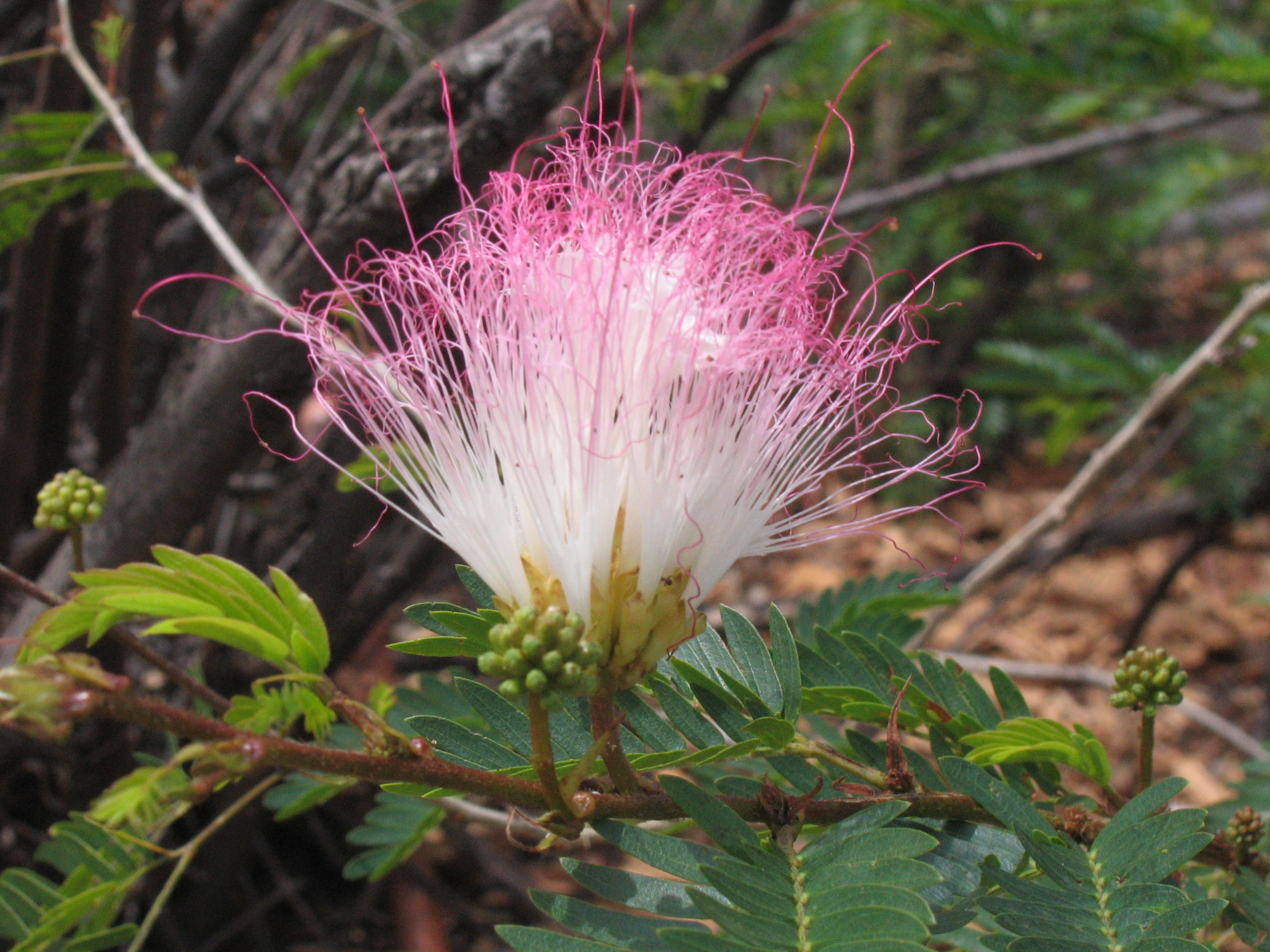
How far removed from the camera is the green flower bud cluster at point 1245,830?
3.01 feet

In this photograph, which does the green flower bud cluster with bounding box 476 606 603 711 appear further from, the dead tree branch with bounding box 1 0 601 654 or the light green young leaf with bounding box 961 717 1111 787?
the dead tree branch with bounding box 1 0 601 654

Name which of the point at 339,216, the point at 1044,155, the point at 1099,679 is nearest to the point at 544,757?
the point at 339,216

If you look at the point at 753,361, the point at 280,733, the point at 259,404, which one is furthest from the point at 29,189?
the point at 753,361

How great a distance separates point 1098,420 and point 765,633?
1.62m

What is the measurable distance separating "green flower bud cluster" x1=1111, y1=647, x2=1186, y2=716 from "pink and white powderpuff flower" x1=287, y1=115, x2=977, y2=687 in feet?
0.92

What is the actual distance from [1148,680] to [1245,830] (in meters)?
0.16

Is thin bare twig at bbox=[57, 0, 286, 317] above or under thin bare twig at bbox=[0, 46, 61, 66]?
under

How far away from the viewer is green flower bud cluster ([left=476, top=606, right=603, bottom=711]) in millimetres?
690

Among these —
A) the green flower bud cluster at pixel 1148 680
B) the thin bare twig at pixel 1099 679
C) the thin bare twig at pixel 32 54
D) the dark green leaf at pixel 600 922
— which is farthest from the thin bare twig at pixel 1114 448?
the thin bare twig at pixel 32 54

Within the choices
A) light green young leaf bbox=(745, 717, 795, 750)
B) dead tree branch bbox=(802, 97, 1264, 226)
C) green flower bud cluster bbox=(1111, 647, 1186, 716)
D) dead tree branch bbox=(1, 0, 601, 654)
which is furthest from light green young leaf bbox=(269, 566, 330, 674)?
dead tree branch bbox=(802, 97, 1264, 226)

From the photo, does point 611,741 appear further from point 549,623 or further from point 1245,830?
point 1245,830

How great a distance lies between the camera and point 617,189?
1.02m

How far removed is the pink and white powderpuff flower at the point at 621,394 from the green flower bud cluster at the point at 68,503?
0.29 metres

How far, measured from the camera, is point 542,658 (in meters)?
0.70
